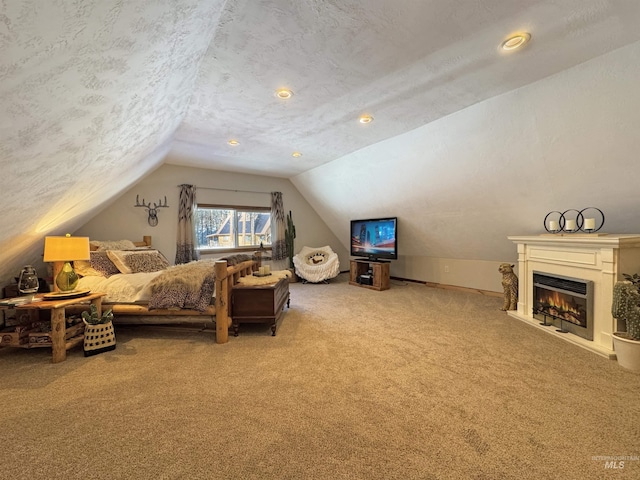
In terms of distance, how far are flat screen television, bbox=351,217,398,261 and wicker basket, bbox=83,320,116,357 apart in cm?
447

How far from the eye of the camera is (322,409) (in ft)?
5.86

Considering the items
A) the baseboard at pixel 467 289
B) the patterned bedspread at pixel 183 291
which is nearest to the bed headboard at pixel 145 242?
the patterned bedspread at pixel 183 291

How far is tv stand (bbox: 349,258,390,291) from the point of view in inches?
212

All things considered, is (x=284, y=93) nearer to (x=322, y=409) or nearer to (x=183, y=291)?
(x=183, y=291)

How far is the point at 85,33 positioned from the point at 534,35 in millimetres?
2649

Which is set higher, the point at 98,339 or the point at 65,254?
the point at 65,254

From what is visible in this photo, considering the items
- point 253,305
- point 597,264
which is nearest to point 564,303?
point 597,264

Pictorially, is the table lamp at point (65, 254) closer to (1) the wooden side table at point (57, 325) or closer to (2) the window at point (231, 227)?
(1) the wooden side table at point (57, 325)

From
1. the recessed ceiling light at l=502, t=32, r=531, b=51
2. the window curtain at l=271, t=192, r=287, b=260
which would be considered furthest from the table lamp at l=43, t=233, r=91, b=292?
the recessed ceiling light at l=502, t=32, r=531, b=51

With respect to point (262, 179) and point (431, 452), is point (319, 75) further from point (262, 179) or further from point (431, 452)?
point (262, 179)

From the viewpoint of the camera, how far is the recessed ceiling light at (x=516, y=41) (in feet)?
6.32

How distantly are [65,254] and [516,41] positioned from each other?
4262 mm

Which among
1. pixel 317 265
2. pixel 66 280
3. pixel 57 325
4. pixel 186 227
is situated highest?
pixel 186 227

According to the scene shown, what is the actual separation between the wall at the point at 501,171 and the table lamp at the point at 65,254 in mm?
3608
